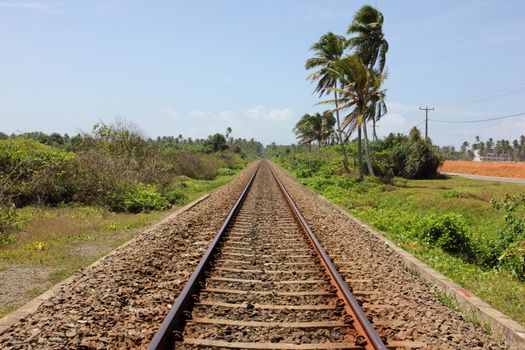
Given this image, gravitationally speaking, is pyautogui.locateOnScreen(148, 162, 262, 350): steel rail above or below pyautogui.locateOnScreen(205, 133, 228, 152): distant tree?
below

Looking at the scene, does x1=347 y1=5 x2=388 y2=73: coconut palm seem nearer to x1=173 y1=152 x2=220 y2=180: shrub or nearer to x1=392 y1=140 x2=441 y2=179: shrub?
x1=392 y1=140 x2=441 y2=179: shrub

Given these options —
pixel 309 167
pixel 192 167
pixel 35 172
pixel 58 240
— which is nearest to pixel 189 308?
pixel 58 240

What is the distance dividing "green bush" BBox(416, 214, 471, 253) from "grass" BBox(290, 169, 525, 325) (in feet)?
1.23

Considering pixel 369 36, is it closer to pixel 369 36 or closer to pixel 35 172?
pixel 369 36

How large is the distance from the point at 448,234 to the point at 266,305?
5.98 metres

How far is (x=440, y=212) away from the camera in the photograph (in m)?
14.1

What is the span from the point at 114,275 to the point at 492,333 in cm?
494

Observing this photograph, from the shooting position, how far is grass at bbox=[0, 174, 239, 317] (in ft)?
22.2

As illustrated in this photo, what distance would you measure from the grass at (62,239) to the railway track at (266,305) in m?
2.22

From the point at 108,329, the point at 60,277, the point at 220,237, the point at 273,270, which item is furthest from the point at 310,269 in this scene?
the point at 60,277

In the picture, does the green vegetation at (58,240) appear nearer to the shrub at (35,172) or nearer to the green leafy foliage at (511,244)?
the shrub at (35,172)

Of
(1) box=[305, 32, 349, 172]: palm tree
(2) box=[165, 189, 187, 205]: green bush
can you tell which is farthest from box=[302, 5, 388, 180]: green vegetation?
(2) box=[165, 189, 187, 205]: green bush

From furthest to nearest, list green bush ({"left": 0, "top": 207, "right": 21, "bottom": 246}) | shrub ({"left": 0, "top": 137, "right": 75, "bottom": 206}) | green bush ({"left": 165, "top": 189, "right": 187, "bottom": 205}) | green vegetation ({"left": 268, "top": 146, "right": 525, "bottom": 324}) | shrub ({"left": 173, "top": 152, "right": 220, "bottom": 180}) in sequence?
shrub ({"left": 173, "top": 152, "right": 220, "bottom": 180})
green bush ({"left": 165, "top": 189, "right": 187, "bottom": 205})
shrub ({"left": 0, "top": 137, "right": 75, "bottom": 206})
green bush ({"left": 0, "top": 207, "right": 21, "bottom": 246})
green vegetation ({"left": 268, "top": 146, "right": 525, "bottom": 324})

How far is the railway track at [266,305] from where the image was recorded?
4.15 m
